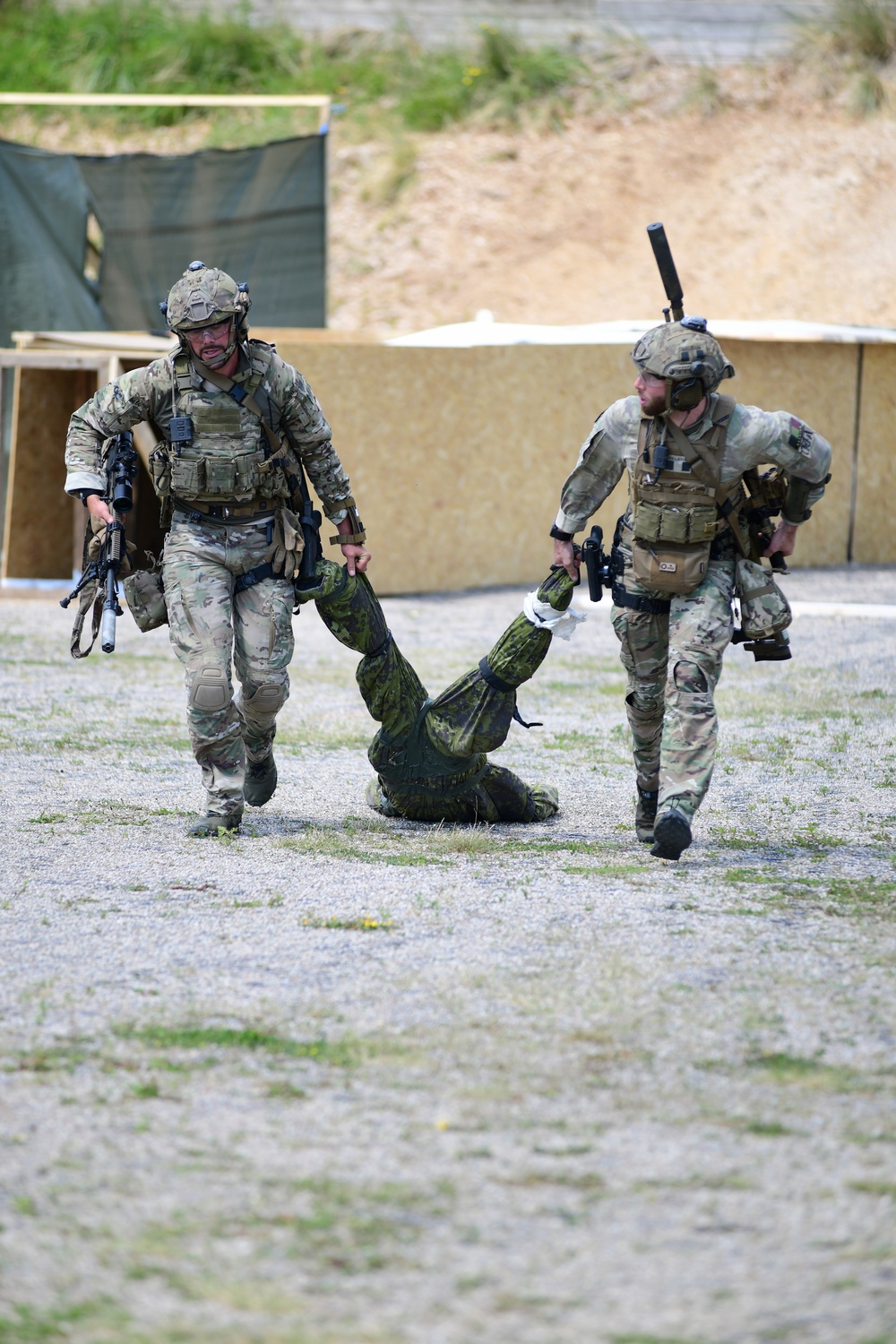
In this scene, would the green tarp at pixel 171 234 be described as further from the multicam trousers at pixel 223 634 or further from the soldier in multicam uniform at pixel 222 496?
the multicam trousers at pixel 223 634

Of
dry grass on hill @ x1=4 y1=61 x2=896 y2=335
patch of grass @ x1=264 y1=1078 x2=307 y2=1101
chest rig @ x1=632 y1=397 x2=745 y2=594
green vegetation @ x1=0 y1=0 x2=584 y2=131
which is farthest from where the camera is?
green vegetation @ x1=0 y1=0 x2=584 y2=131

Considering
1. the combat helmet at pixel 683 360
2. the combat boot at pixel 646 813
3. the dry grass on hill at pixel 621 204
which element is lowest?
the combat boot at pixel 646 813

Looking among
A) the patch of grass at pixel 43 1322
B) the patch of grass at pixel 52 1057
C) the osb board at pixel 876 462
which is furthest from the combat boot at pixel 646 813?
the osb board at pixel 876 462

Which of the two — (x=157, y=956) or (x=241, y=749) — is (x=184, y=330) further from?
(x=157, y=956)

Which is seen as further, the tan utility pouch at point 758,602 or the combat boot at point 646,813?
the combat boot at point 646,813

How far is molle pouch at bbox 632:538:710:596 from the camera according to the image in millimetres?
5675

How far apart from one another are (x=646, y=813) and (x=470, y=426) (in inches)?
312

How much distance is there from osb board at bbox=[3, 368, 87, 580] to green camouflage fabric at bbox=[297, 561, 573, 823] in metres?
7.33

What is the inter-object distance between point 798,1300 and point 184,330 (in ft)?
13.8

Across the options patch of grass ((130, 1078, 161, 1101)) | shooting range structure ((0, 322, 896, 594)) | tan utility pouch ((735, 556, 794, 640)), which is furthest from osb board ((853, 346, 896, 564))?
patch of grass ((130, 1078, 161, 1101))

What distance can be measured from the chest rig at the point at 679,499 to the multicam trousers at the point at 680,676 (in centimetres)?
11

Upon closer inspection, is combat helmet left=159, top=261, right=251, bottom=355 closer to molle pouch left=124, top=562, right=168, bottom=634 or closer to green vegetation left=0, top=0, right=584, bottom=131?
molle pouch left=124, top=562, right=168, bottom=634

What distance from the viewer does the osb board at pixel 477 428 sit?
13094 mm

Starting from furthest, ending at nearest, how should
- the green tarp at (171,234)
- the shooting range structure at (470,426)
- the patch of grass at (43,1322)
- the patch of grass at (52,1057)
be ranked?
1. the green tarp at (171,234)
2. the shooting range structure at (470,426)
3. the patch of grass at (52,1057)
4. the patch of grass at (43,1322)
